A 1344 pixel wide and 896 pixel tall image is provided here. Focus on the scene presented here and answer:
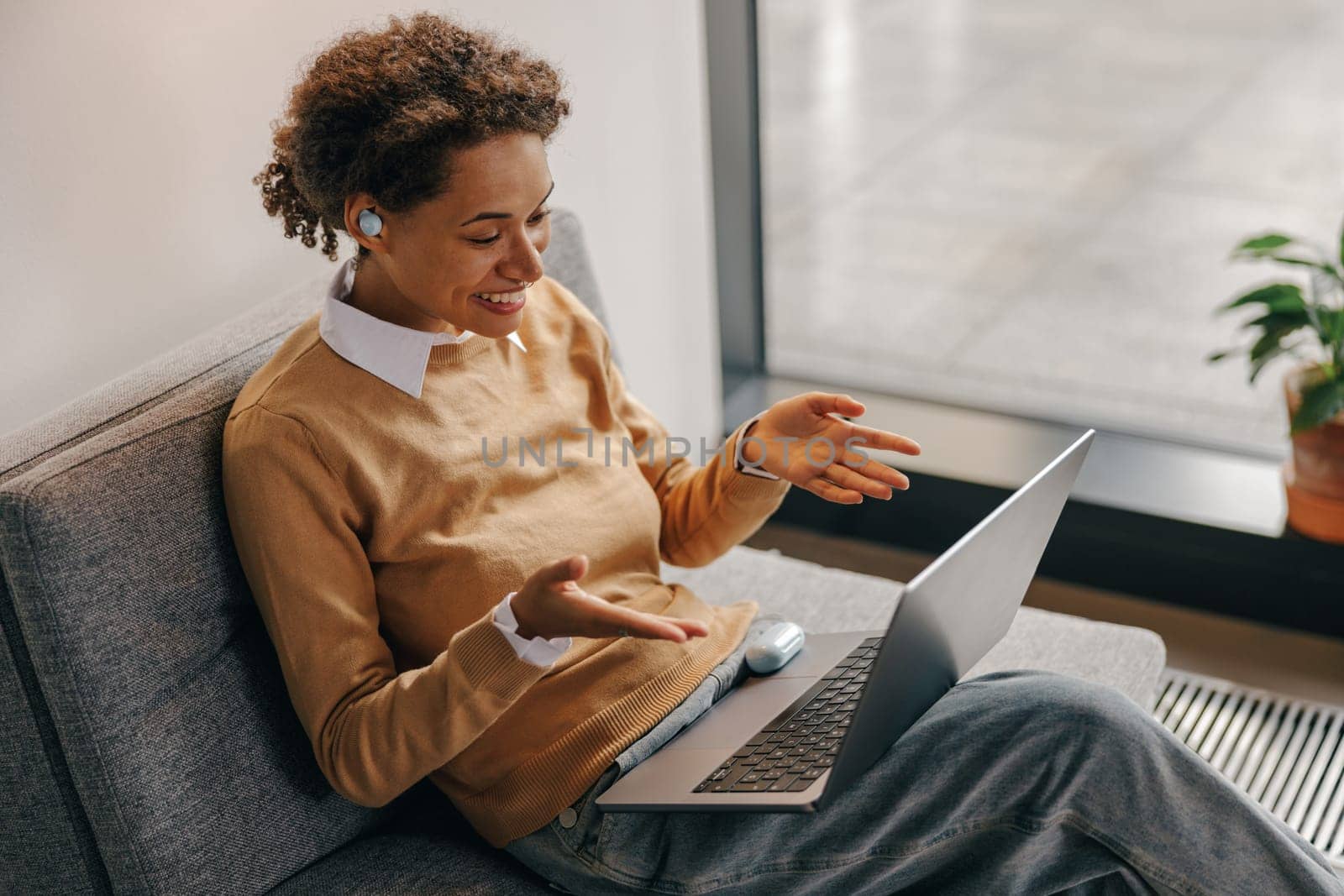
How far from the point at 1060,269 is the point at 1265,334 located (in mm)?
739

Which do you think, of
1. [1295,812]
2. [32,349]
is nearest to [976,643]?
[1295,812]

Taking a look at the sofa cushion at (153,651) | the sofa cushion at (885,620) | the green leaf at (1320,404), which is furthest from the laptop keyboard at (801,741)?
the green leaf at (1320,404)

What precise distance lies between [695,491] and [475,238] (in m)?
0.45

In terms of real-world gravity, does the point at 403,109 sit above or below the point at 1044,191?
above

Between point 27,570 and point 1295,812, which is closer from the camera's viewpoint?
point 27,570

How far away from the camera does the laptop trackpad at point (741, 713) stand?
52.9 inches

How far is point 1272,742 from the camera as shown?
6.61 feet

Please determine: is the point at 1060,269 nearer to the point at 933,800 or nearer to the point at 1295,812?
the point at 1295,812

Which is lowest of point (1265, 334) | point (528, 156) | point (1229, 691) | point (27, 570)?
point (1229, 691)

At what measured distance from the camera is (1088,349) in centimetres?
269

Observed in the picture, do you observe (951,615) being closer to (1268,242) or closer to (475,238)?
(475,238)

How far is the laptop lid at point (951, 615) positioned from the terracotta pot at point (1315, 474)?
37.7 inches

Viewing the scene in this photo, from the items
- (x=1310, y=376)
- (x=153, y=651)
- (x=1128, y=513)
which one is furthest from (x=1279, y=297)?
(x=153, y=651)

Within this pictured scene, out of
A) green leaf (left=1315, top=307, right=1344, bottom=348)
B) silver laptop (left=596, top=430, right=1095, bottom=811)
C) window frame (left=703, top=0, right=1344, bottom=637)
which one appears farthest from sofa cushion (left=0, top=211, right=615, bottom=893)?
green leaf (left=1315, top=307, right=1344, bottom=348)
